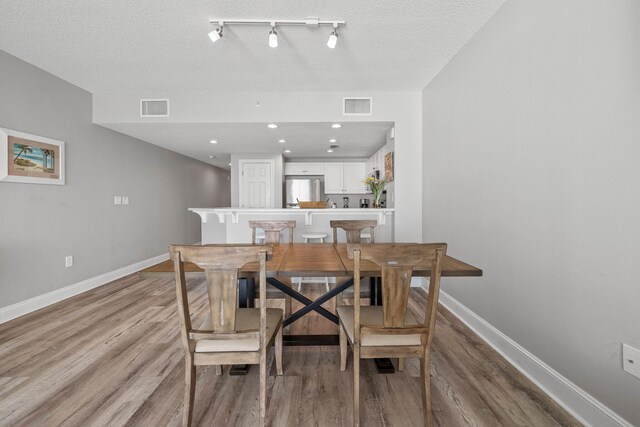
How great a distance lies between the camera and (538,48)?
69.6 inches

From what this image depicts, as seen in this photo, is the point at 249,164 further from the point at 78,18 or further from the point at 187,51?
the point at 78,18

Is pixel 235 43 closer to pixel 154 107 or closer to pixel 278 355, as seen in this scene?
pixel 154 107

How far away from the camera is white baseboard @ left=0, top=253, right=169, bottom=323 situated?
9.10ft

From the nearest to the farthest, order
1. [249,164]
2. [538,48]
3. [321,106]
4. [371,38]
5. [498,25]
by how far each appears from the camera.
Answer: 1. [538,48]
2. [498,25]
3. [371,38]
4. [321,106]
5. [249,164]

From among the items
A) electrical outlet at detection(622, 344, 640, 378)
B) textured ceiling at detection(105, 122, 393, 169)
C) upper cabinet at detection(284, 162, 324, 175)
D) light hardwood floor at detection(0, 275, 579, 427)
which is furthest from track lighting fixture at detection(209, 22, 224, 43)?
upper cabinet at detection(284, 162, 324, 175)

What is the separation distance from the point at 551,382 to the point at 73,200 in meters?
4.96

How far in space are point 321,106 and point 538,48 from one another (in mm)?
2419

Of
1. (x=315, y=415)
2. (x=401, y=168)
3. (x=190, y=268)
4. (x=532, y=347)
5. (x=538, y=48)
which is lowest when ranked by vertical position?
(x=315, y=415)

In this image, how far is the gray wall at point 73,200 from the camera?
285 cm

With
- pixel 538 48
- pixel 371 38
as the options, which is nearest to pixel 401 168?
pixel 371 38

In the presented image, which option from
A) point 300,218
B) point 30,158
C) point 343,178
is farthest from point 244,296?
point 343,178

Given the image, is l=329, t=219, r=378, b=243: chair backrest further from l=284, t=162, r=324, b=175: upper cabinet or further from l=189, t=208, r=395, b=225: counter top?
l=284, t=162, r=324, b=175: upper cabinet

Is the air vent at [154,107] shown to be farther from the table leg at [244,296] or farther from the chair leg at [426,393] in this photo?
the chair leg at [426,393]

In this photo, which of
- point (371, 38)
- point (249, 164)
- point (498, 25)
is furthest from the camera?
point (249, 164)
